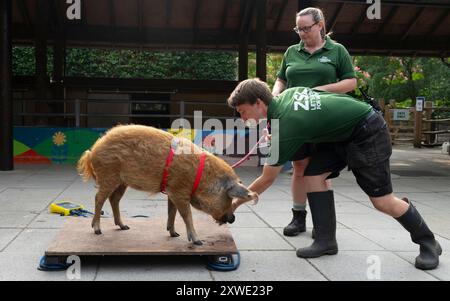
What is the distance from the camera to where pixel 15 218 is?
5.47 meters

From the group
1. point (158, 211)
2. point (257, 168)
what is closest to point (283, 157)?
point (158, 211)

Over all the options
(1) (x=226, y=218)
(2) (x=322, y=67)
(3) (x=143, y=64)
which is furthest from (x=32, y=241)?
(3) (x=143, y=64)

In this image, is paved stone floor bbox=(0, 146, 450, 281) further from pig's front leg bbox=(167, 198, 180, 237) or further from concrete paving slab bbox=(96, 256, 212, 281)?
pig's front leg bbox=(167, 198, 180, 237)

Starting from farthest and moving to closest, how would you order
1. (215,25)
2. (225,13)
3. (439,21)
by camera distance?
(215,25) → (439,21) → (225,13)

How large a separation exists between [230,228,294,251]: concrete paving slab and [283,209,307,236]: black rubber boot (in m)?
0.12

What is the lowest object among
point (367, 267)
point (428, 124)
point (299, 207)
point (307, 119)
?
point (367, 267)

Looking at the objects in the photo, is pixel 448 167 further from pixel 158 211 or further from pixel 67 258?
pixel 67 258

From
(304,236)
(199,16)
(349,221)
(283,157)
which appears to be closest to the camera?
(283,157)

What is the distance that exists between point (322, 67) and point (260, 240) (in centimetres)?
175

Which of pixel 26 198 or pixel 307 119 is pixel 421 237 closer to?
pixel 307 119

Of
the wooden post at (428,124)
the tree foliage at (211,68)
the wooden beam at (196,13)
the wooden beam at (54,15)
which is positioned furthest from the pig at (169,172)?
the tree foliage at (211,68)

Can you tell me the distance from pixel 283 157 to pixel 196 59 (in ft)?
105

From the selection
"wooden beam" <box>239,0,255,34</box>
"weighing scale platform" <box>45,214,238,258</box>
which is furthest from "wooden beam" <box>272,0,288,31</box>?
"weighing scale platform" <box>45,214,238,258</box>

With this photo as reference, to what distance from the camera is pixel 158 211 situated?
242 inches
